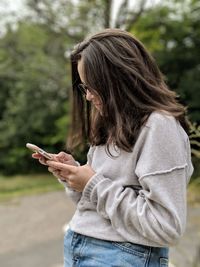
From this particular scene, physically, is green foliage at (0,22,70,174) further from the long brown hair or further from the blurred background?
the long brown hair

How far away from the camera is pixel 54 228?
6246 mm

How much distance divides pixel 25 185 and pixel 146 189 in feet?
33.6

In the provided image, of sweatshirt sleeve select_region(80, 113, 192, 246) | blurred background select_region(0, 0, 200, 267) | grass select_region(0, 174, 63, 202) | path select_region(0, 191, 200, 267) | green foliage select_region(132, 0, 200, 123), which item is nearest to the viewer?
sweatshirt sleeve select_region(80, 113, 192, 246)

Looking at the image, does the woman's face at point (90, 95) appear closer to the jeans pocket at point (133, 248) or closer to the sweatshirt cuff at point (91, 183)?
the sweatshirt cuff at point (91, 183)

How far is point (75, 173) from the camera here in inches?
49.9

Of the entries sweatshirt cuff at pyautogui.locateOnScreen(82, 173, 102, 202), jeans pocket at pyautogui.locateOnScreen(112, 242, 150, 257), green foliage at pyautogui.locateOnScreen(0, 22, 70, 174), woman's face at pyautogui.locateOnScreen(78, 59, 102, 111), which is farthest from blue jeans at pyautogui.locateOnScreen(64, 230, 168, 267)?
green foliage at pyautogui.locateOnScreen(0, 22, 70, 174)

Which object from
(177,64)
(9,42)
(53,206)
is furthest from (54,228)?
(9,42)

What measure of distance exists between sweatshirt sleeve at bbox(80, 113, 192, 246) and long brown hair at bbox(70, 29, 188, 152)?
0.17ft

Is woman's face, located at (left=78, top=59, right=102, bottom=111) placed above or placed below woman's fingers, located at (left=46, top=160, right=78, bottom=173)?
above

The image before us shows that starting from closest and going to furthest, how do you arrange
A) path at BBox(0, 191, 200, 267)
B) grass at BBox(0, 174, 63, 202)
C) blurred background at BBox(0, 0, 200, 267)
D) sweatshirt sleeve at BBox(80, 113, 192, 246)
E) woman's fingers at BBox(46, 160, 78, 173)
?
sweatshirt sleeve at BBox(80, 113, 192, 246)
woman's fingers at BBox(46, 160, 78, 173)
path at BBox(0, 191, 200, 267)
blurred background at BBox(0, 0, 200, 267)
grass at BBox(0, 174, 63, 202)

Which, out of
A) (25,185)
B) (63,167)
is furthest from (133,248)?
(25,185)

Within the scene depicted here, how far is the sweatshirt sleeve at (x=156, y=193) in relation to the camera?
1149 millimetres

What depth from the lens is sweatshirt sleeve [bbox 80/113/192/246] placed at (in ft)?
3.77

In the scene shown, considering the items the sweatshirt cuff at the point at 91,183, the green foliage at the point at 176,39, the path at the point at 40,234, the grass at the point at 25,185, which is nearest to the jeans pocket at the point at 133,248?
the sweatshirt cuff at the point at 91,183
